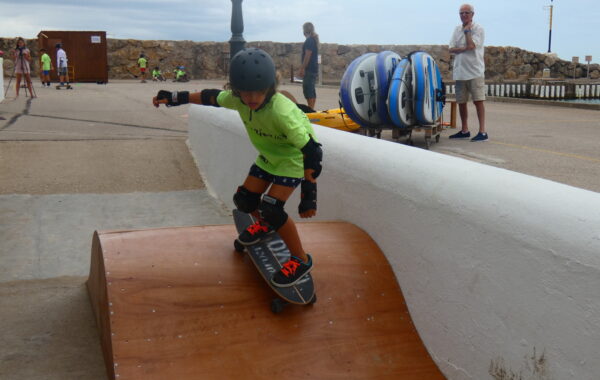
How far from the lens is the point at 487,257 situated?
10.3 ft

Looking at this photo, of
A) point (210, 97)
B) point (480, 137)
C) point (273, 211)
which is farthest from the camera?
point (480, 137)

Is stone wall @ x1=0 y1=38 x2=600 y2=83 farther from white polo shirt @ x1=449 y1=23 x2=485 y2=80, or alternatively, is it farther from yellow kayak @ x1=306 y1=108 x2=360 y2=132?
white polo shirt @ x1=449 y1=23 x2=485 y2=80

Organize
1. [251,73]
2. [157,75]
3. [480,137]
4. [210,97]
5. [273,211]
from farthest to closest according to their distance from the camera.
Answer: [157,75] → [480,137] → [210,97] → [273,211] → [251,73]

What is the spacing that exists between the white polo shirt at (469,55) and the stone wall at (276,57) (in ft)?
101

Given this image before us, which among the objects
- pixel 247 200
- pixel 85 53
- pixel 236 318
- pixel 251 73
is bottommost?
pixel 236 318

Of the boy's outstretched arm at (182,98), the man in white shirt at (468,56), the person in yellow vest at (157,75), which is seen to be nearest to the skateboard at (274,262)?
the boy's outstretched arm at (182,98)

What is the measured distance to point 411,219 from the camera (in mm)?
3877

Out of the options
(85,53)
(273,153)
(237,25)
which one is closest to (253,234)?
(273,153)

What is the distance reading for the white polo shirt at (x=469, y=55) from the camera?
1024 centimetres

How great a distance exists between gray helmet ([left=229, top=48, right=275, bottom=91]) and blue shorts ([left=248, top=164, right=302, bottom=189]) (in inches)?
21.8

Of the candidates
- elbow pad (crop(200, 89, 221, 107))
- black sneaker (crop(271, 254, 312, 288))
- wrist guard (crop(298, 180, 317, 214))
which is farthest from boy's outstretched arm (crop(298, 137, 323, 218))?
elbow pad (crop(200, 89, 221, 107))

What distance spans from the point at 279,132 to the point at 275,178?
0.28 meters

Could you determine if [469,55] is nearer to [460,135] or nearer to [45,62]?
[460,135]

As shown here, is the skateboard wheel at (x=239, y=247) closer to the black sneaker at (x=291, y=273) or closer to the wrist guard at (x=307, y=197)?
the black sneaker at (x=291, y=273)
